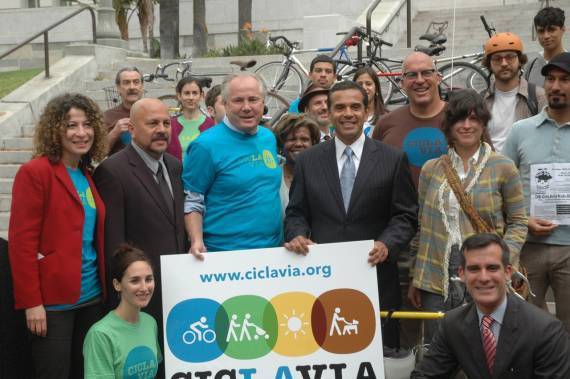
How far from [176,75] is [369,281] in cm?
1115

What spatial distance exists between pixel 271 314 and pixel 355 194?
0.92 meters

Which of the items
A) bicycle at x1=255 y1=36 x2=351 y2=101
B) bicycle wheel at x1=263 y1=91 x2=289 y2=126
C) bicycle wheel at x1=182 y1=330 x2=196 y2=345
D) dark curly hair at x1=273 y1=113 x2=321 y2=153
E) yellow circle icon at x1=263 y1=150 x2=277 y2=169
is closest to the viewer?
bicycle wheel at x1=182 y1=330 x2=196 y2=345

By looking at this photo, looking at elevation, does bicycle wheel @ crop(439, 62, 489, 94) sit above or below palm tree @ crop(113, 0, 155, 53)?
below

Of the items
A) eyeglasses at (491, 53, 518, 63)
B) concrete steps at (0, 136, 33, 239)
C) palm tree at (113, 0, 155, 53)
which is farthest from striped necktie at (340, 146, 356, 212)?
palm tree at (113, 0, 155, 53)

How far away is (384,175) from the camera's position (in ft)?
19.2

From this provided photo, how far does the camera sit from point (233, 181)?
598 centimetres

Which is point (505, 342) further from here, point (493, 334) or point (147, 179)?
point (147, 179)

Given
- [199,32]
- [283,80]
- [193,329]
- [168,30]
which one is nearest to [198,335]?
[193,329]

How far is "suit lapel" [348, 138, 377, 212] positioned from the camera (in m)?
5.84

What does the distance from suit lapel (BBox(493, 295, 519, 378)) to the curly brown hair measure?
8.90 feet

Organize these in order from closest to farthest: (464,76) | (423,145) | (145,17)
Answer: (423,145) → (464,76) → (145,17)

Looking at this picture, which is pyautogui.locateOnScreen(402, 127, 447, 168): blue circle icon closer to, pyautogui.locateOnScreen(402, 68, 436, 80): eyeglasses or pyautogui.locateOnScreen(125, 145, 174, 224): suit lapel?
pyautogui.locateOnScreen(402, 68, 436, 80): eyeglasses

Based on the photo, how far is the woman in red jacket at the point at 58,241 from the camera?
5520mm

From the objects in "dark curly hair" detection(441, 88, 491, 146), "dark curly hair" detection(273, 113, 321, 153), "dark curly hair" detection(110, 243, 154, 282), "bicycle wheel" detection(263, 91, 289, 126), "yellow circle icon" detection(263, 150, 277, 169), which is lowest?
"dark curly hair" detection(110, 243, 154, 282)
